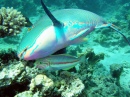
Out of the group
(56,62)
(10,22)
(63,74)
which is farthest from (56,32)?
(10,22)

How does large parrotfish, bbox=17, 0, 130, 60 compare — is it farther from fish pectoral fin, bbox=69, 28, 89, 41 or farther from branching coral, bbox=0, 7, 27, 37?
branching coral, bbox=0, 7, 27, 37

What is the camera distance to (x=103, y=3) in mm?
16344

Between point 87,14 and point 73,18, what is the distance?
0.50ft

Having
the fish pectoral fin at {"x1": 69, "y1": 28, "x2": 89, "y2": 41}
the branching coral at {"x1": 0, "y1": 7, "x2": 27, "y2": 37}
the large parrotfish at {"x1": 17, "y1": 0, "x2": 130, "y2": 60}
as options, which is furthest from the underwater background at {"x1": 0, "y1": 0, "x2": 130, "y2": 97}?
the fish pectoral fin at {"x1": 69, "y1": 28, "x2": 89, "y2": 41}

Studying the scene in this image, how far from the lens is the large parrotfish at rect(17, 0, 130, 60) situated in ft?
4.37

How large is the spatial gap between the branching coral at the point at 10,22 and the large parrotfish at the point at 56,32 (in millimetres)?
1658

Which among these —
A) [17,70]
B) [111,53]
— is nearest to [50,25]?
[17,70]

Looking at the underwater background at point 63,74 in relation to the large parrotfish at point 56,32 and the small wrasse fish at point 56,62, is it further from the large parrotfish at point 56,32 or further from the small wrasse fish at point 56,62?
the large parrotfish at point 56,32

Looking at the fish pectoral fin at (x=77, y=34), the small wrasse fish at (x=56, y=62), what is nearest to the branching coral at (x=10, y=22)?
the small wrasse fish at (x=56, y=62)

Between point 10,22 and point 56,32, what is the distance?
1.94 metres

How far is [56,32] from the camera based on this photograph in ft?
4.53

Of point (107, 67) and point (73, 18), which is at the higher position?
point (73, 18)

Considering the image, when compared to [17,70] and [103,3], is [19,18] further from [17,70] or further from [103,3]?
[103,3]

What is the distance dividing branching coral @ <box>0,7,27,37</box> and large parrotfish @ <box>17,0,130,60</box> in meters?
1.66
